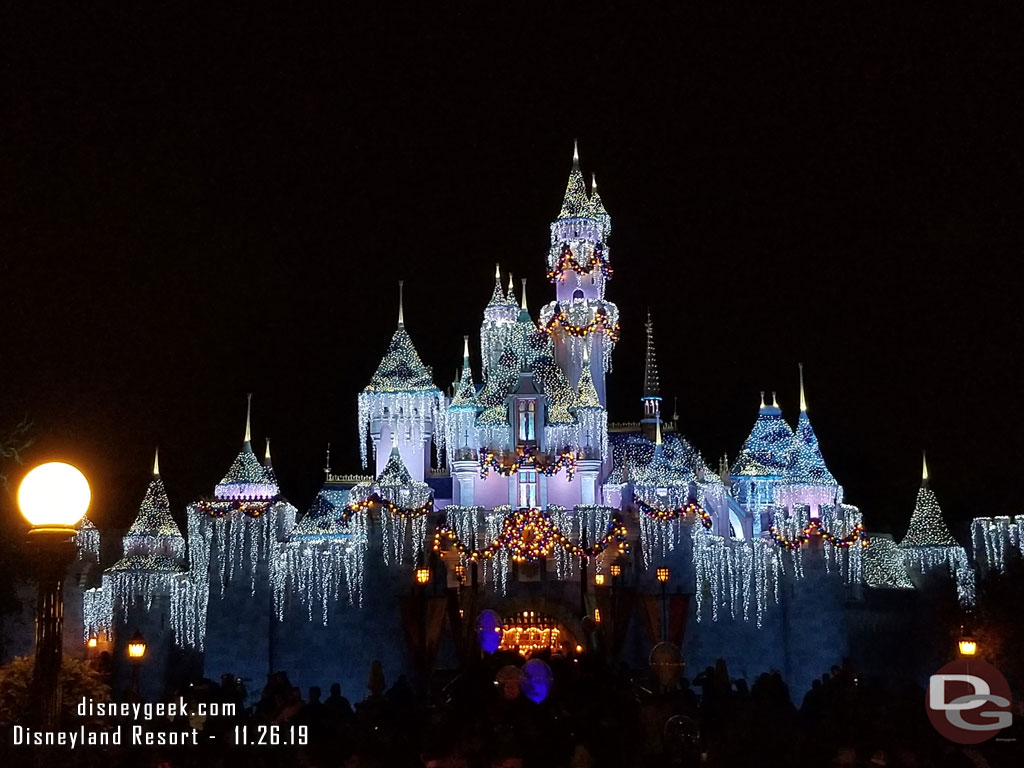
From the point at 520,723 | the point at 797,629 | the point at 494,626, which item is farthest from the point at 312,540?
the point at 520,723

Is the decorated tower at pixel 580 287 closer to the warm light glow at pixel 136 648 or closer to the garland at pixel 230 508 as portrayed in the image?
the garland at pixel 230 508

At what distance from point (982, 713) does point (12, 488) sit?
11725 mm

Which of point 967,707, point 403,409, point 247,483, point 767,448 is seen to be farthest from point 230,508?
point 967,707

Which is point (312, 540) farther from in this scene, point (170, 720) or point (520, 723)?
point (520, 723)

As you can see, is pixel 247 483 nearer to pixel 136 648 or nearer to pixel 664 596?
pixel 664 596

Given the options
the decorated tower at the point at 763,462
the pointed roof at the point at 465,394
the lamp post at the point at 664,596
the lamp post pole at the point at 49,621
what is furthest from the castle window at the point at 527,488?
the lamp post pole at the point at 49,621

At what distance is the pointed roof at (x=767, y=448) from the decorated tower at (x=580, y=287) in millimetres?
4006

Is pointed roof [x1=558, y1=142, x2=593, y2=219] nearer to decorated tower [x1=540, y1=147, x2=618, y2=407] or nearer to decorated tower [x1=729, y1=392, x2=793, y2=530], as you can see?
decorated tower [x1=540, y1=147, x2=618, y2=407]

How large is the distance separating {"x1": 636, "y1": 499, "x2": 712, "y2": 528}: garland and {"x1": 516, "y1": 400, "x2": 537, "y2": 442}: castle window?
3950 millimetres

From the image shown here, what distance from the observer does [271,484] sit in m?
31.9

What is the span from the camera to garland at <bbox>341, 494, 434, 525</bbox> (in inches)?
1181

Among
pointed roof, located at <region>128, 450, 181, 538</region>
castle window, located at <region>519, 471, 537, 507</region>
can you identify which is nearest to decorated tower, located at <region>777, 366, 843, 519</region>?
castle window, located at <region>519, 471, 537, 507</region>

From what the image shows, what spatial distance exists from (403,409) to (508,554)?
5.29 metres

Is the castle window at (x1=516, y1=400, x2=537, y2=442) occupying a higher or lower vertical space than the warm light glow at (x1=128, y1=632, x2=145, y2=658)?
higher
